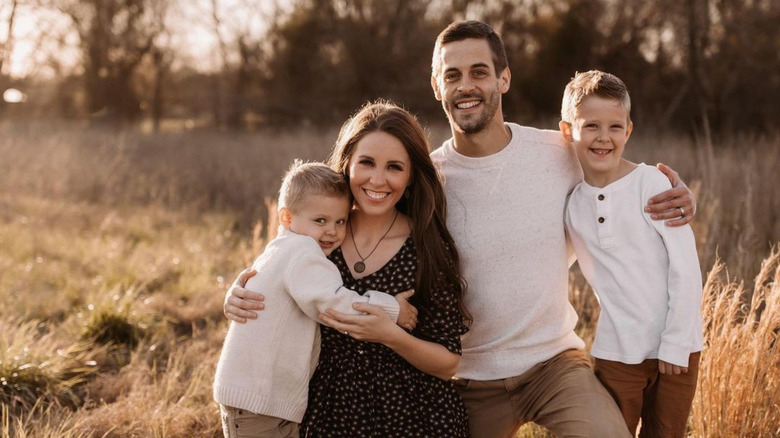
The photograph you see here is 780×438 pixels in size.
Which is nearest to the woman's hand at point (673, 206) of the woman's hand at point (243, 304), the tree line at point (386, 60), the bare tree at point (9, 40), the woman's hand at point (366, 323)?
the woman's hand at point (366, 323)

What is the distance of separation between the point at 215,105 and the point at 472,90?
18460 mm

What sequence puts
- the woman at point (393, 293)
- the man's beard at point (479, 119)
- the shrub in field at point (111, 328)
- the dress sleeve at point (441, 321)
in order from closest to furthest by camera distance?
1. the woman at point (393, 293)
2. the dress sleeve at point (441, 321)
3. the man's beard at point (479, 119)
4. the shrub in field at point (111, 328)

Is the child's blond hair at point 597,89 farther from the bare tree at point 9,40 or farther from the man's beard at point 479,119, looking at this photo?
the bare tree at point 9,40

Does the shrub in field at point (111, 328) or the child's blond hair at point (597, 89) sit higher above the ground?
the child's blond hair at point (597, 89)

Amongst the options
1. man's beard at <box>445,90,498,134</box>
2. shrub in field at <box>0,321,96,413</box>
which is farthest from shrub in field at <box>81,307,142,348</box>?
man's beard at <box>445,90,498,134</box>

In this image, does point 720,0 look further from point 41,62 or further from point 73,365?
point 41,62

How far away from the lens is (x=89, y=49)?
21609mm

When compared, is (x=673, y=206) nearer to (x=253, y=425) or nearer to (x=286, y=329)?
(x=286, y=329)

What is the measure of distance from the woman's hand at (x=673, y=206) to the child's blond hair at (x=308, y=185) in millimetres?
1148

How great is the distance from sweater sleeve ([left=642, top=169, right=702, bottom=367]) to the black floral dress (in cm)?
76

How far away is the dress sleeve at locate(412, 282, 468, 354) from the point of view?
2.72 m

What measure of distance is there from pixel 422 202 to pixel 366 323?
604 millimetres

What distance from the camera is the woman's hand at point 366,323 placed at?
8.29 ft

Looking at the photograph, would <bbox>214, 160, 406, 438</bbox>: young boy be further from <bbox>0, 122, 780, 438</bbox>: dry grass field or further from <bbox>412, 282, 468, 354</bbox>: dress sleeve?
<bbox>0, 122, 780, 438</bbox>: dry grass field
